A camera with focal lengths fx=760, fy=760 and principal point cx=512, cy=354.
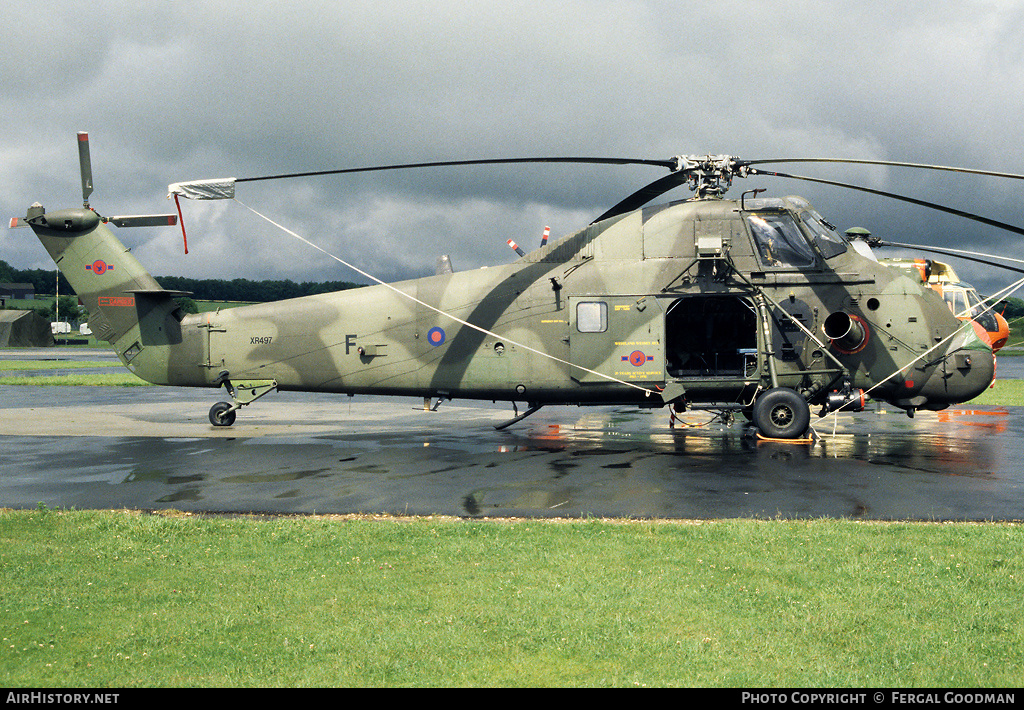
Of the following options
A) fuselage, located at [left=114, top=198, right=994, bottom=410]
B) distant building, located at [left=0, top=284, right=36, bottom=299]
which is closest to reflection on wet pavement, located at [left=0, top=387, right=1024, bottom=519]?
fuselage, located at [left=114, top=198, right=994, bottom=410]

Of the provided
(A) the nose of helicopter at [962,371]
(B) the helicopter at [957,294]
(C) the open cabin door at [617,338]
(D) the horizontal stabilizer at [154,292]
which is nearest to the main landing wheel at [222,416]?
(D) the horizontal stabilizer at [154,292]

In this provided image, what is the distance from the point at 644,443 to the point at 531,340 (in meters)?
3.26

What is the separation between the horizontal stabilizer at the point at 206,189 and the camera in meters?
13.6

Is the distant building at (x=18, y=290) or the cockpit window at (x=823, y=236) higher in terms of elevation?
the distant building at (x=18, y=290)

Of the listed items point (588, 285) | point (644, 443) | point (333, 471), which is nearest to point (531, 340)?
point (588, 285)

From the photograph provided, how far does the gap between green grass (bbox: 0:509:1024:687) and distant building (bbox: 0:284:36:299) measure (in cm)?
21078

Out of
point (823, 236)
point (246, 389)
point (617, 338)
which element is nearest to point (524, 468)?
point (617, 338)

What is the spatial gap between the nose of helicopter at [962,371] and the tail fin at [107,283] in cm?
1650

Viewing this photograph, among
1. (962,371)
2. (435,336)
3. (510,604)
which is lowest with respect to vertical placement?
(510,604)

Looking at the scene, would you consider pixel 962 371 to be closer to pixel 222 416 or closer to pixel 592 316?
pixel 592 316

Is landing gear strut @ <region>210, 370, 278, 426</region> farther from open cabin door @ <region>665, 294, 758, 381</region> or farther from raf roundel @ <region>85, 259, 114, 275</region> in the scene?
open cabin door @ <region>665, 294, 758, 381</region>

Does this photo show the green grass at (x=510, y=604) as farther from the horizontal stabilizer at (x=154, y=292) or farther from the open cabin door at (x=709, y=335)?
the horizontal stabilizer at (x=154, y=292)

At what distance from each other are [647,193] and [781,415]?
16.9 feet

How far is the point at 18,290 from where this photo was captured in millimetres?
187125
